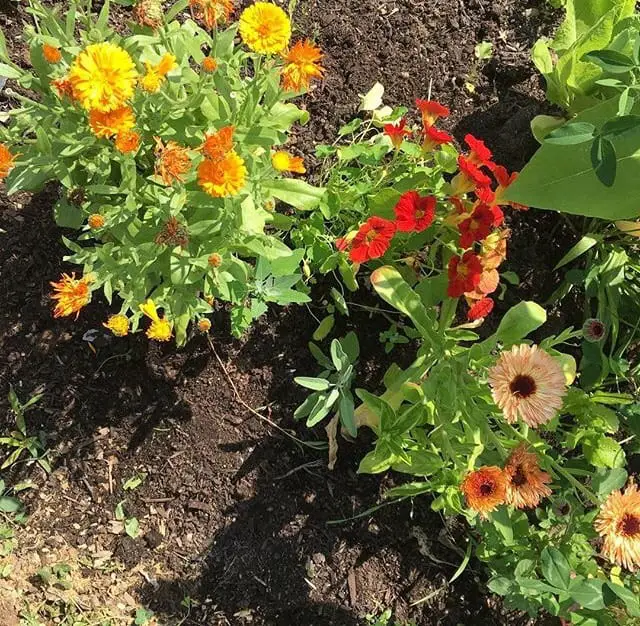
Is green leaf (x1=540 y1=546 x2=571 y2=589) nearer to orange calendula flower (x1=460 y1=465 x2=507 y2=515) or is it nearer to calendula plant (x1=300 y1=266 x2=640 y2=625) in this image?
calendula plant (x1=300 y1=266 x2=640 y2=625)

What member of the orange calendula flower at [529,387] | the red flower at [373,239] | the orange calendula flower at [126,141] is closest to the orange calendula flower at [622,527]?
the orange calendula flower at [529,387]

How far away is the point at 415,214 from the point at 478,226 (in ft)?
0.54

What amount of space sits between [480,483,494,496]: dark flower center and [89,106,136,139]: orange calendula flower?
1.05 metres

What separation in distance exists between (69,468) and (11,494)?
198mm

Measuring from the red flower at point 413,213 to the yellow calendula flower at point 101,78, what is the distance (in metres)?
0.69

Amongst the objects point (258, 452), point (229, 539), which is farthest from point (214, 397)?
point (229, 539)

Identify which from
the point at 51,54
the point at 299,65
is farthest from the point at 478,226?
the point at 51,54

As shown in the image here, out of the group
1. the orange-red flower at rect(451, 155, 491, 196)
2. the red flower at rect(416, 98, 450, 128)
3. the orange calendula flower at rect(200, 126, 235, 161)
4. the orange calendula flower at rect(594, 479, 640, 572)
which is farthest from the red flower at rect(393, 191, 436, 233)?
the orange calendula flower at rect(594, 479, 640, 572)

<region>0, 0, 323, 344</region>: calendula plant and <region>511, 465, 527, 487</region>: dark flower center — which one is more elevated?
<region>0, 0, 323, 344</region>: calendula plant

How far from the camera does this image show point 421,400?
1.73 m

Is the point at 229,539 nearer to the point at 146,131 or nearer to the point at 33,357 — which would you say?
the point at 33,357

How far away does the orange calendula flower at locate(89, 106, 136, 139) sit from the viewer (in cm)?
135

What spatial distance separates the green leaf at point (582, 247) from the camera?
2.10 metres

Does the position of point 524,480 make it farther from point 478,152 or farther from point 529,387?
point 478,152
